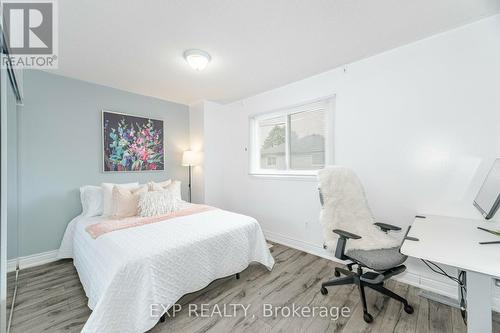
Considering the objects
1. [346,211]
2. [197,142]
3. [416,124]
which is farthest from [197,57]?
[416,124]

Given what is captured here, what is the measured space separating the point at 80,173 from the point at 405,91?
406cm

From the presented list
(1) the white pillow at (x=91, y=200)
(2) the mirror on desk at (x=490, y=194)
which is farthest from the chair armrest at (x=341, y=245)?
(1) the white pillow at (x=91, y=200)

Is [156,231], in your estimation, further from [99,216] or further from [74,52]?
[74,52]

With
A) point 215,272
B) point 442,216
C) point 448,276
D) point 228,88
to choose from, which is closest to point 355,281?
point 448,276

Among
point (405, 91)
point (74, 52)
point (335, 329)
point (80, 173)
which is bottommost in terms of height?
point (335, 329)

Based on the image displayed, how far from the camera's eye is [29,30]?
1.71 metres

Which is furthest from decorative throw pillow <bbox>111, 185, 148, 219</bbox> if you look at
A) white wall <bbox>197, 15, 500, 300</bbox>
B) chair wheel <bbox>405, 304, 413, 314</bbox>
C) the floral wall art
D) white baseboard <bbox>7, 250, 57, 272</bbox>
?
chair wheel <bbox>405, 304, 413, 314</bbox>

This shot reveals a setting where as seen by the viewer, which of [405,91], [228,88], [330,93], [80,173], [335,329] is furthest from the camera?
[228,88]

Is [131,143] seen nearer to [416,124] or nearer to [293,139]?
[293,139]

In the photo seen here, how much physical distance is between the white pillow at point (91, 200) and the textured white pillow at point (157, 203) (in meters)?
0.62

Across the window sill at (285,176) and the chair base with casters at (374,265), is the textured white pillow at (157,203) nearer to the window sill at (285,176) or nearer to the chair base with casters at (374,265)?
the window sill at (285,176)

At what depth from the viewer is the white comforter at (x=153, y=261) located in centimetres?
138

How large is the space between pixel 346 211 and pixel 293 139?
4.72 feet

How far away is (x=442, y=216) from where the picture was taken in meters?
1.82
